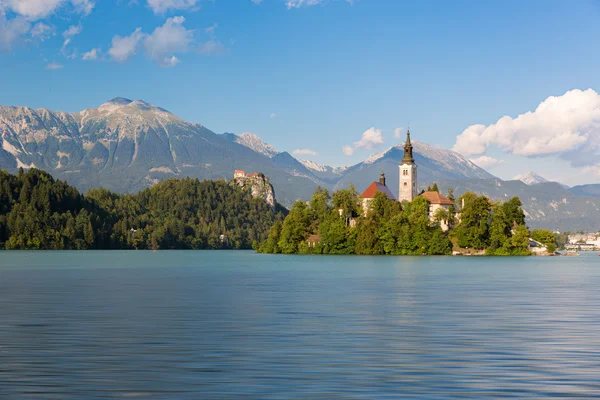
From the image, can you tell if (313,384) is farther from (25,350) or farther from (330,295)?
(330,295)

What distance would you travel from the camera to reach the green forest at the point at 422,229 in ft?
593

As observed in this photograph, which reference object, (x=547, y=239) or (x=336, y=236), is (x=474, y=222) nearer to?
(x=547, y=239)

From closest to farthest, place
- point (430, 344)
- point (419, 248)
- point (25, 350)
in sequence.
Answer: point (25, 350) → point (430, 344) → point (419, 248)

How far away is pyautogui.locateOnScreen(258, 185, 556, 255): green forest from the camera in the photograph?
593 feet

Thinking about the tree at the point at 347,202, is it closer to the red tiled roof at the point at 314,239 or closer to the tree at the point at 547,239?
the red tiled roof at the point at 314,239

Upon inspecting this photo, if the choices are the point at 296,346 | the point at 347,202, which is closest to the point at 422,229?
the point at 347,202

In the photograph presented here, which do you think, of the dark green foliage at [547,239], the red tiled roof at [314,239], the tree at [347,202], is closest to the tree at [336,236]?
the tree at [347,202]

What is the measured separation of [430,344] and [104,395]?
46.1ft

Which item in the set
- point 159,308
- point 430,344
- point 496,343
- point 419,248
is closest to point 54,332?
point 159,308

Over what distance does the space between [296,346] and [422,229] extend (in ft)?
510

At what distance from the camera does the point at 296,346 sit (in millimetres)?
29953

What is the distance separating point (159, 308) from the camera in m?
Result: 45.3

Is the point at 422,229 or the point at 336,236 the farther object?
the point at 336,236

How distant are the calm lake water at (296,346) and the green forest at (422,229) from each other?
4973 inches
